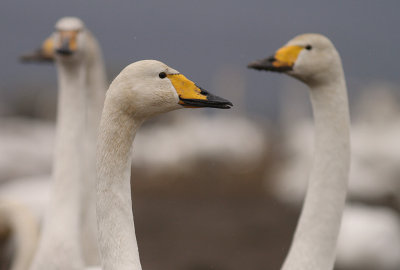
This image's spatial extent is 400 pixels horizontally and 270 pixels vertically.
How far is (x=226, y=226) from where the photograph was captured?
52.4 feet

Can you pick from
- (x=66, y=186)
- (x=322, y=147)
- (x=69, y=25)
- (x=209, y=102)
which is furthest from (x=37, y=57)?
(x=209, y=102)

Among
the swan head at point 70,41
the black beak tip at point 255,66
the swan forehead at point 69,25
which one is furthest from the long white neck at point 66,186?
the black beak tip at point 255,66

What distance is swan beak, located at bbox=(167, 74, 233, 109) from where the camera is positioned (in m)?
3.92

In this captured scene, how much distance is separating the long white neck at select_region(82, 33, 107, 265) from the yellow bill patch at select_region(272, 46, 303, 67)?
85.3 inches

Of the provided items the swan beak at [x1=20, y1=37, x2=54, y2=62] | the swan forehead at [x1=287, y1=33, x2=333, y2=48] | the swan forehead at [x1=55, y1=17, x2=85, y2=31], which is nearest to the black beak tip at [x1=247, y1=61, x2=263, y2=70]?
the swan forehead at [x1=287, y1=33, x2=333, y2=48]

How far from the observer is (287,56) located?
5.16m

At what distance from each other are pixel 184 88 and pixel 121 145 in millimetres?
478

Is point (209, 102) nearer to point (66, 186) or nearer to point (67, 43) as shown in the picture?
point (66, 186)

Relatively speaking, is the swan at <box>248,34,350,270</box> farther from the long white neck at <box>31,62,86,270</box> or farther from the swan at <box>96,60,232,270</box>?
the long white neck at <box>31,62,86,270</box>

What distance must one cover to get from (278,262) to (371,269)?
66.2 inches

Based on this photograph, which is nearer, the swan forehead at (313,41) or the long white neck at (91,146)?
the swan forehead at (313,41)

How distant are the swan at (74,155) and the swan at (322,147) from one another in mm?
1744

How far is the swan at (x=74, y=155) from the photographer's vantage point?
5484mm

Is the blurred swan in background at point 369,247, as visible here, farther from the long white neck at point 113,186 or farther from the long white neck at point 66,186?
the long white neck at point 113,186
